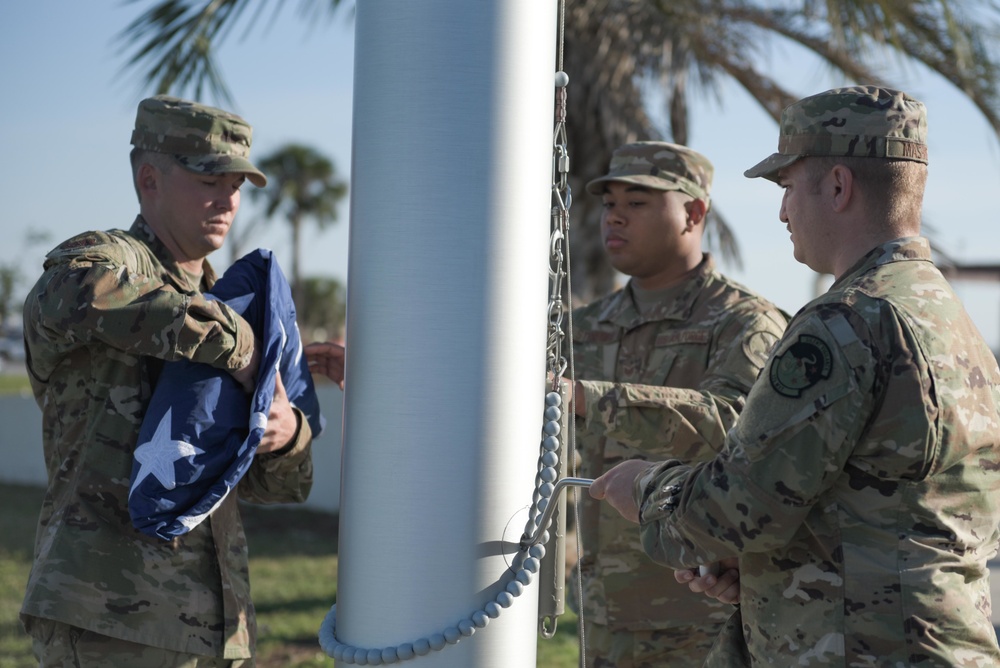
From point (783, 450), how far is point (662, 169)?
2.08 metres

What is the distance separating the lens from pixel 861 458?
1815 millimetres

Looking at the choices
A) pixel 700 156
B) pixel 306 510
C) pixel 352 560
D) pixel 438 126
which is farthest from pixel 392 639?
pixel 306 510

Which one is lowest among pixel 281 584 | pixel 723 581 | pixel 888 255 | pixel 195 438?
pixel 281 584

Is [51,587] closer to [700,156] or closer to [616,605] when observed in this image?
[616,605]

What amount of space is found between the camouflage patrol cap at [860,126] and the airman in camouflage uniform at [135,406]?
141 cm

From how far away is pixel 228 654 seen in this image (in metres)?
2.67

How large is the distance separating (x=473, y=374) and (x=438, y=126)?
41 cm

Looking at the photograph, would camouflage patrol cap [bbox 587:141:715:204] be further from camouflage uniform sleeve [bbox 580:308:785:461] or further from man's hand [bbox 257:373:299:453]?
man's hand [bbox 257:373:299:453]

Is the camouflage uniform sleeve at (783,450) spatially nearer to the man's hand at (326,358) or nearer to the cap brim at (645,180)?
Answer: the man's hand at (326,358)

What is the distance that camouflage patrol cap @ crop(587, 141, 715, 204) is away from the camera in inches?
143

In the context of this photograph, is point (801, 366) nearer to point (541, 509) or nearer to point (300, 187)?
point (541, 509)

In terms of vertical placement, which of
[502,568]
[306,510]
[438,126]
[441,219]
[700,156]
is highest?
[700,156]

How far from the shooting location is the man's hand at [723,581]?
2.09 m

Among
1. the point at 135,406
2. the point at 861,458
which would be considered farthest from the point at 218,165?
the point at 861,458
